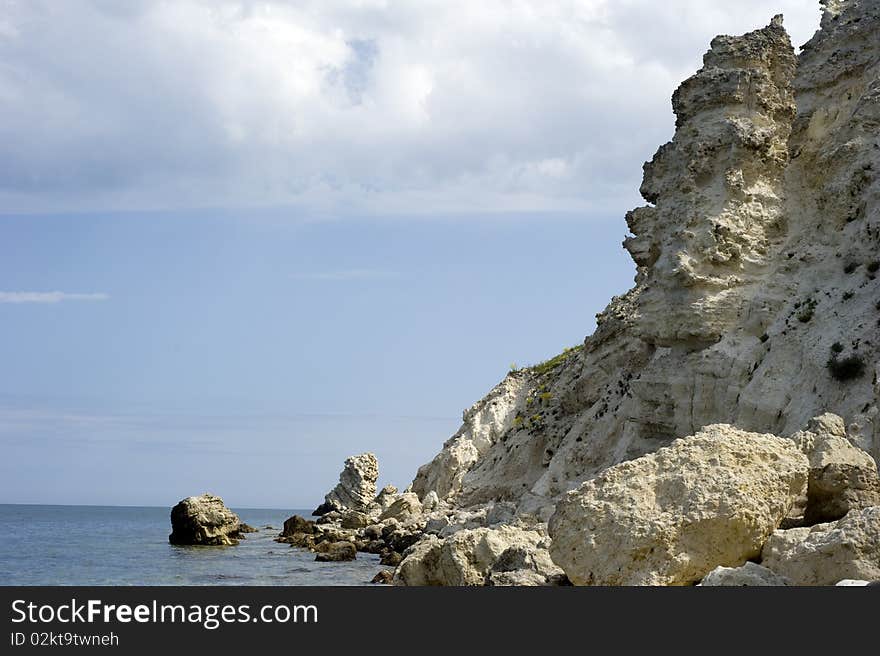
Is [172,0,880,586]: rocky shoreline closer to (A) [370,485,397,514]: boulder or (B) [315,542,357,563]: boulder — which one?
(B) [315,542,357,563]: boulder

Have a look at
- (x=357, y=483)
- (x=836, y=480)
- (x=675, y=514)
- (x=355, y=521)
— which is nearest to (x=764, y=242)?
(x=836, y=480)

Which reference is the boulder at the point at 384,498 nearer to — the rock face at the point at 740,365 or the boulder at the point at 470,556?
the rock face at the point at 740,365

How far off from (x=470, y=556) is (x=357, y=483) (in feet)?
153

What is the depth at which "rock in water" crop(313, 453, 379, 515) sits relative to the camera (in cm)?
6438

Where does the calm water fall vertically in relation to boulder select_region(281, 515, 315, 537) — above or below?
below

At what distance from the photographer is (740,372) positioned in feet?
76.8

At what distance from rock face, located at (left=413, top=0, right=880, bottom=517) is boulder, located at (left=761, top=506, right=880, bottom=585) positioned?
841cm

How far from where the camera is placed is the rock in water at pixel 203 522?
167 feet

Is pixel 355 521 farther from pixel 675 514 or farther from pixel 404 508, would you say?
pixel 675 514

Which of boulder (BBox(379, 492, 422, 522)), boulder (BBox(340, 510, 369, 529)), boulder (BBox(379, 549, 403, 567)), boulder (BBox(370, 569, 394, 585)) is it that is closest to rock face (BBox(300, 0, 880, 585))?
boulder (BBox(379, 549, 403, 567))

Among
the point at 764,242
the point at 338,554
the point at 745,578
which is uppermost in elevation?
the point at 764,242

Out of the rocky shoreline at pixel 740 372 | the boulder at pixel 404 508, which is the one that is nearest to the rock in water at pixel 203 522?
the boulder at pixel 404 508

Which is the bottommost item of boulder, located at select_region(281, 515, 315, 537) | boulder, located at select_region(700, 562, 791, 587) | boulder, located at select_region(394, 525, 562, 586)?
boulder, located at select_region(700, 562, 791, 587)
